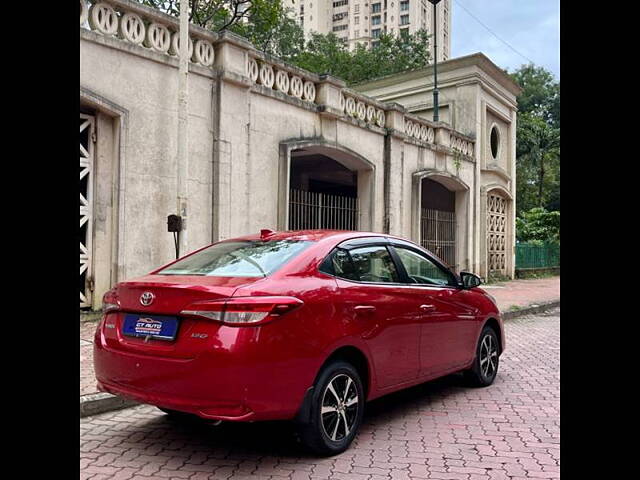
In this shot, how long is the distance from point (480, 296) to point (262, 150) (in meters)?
6.07

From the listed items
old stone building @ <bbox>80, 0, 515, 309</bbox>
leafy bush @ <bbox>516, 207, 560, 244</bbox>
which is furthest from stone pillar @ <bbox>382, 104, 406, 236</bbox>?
leafy bush @ <bbox>516, 207, 560, 244</bbox>

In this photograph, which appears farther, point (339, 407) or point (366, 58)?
point (366, 58)

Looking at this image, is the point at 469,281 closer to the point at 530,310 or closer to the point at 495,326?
the point at 495,326

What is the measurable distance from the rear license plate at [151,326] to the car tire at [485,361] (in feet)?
11.4

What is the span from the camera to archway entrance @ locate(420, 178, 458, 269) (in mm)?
17250

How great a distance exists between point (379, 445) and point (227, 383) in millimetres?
1421

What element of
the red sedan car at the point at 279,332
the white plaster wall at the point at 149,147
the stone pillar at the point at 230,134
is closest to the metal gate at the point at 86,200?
the white plaster wall at the point at 149,147

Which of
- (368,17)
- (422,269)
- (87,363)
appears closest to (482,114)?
(422,269)

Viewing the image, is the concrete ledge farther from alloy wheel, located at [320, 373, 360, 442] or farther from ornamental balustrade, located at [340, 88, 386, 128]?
ornamental balustrade, located at [340, 88, 386, 128]

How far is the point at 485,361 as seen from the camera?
243 inches

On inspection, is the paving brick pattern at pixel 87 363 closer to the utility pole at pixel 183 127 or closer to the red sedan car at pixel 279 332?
the red sedan car at pixel 279 332

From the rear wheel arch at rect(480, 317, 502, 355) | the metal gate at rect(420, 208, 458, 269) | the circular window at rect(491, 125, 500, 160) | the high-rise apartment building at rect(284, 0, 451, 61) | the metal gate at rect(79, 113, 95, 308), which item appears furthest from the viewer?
the high-rise apartment building at rect(284, 0, 451, 61)

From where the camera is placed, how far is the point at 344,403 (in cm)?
412

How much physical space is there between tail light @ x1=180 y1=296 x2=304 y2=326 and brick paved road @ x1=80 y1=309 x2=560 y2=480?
100cm
